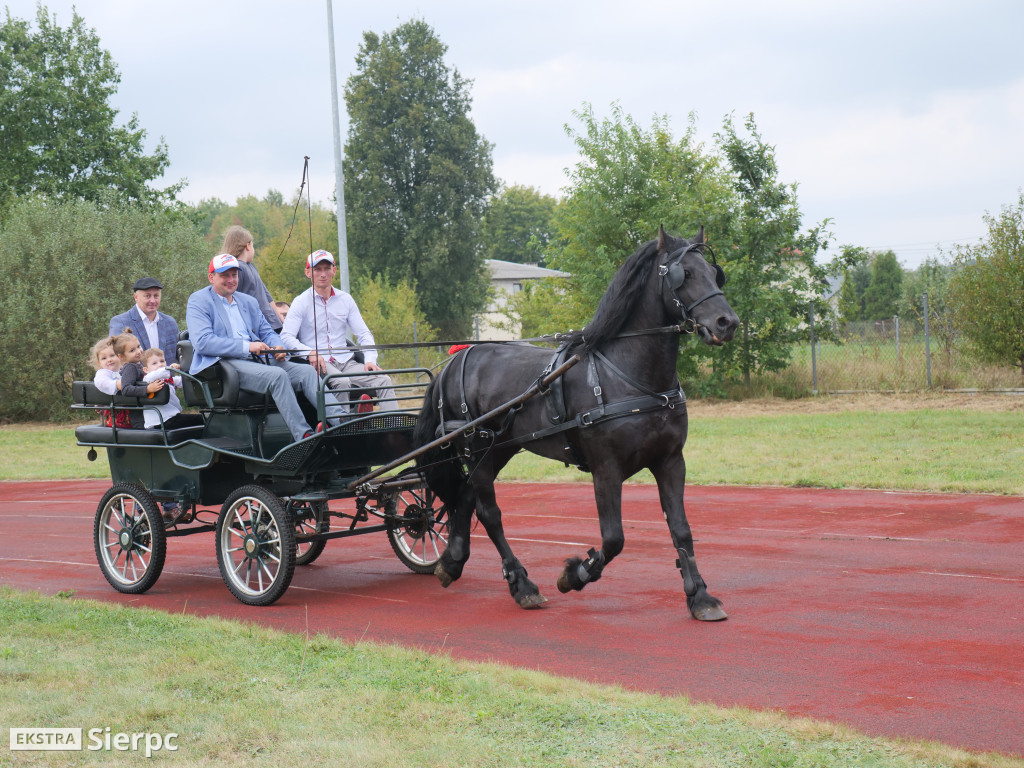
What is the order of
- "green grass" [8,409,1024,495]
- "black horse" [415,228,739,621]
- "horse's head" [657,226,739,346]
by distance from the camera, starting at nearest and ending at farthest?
"horse's head" [657,226,739,346]
"black horse" [415,228,739,621]
"green grass" [8,409,1024,495]

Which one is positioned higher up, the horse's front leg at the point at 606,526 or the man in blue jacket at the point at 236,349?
the man in blue jacket at the point at 236,349

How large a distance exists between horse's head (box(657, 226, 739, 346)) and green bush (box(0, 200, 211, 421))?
2311 centimetres

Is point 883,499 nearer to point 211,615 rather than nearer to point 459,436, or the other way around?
point 459,436

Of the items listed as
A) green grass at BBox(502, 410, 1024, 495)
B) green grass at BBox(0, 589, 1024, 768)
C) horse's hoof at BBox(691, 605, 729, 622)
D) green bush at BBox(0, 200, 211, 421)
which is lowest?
horse's hoof at BBox(691, 605, 729, 622)

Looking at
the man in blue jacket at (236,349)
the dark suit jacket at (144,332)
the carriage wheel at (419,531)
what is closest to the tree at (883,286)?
the carriage wheel at (419,531)

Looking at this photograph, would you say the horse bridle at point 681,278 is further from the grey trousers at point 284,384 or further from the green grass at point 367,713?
the grey trousers at point 284,384

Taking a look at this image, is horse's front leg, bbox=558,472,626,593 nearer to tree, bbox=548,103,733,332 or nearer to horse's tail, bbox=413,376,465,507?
horse's tail, bbox=413,376,465,507

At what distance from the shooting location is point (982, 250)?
21.1 m

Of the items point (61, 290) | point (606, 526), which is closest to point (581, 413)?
point (606, 526)

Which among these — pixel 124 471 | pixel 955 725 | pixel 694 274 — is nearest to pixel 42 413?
pixel 124 471

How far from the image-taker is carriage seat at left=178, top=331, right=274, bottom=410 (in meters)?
7.62

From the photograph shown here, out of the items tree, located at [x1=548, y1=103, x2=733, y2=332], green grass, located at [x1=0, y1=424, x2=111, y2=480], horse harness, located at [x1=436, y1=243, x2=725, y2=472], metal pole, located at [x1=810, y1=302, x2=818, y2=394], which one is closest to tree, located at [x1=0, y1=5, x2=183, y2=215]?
green grass, located at [x1=0, y1=424, x2=111, y2=480]

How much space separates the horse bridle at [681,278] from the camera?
247 inches

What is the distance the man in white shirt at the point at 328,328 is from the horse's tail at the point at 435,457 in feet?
1.32
